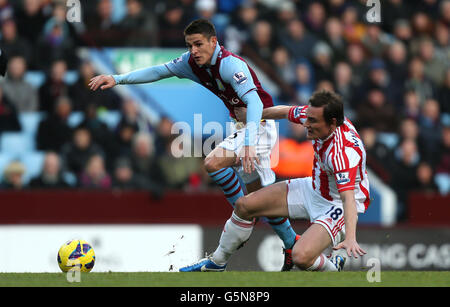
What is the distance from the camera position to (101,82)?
317 inches

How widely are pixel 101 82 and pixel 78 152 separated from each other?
4160mm

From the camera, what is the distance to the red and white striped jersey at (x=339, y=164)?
290 inches

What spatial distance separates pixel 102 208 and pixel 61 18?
126 inches

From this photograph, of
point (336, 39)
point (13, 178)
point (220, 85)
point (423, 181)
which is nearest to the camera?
point (220, 85)

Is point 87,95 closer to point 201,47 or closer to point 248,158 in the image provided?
point 201,47

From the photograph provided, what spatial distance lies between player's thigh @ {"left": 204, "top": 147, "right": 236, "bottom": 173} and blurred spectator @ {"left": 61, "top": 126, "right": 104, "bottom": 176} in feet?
14.1

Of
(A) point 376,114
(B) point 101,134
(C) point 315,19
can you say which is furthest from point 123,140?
(C) point 315,19

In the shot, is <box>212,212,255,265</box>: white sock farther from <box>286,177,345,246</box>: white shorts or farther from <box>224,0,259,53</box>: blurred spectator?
<box>224,0,259,53</box>: blurred spectator

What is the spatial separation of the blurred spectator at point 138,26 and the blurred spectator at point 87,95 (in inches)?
31.1

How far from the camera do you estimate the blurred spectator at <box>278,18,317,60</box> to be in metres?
A: 14.3

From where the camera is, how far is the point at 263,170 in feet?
28.5

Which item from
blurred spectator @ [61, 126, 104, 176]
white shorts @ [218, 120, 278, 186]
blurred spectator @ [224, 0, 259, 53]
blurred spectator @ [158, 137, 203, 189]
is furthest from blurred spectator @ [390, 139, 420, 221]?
white shorts @ [218, 120, 278, 186]
